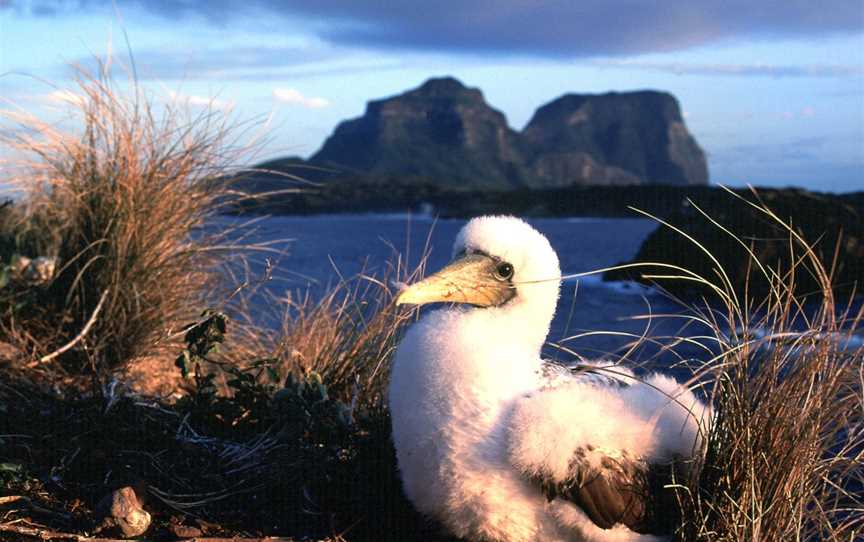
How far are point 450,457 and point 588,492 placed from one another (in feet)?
1.73

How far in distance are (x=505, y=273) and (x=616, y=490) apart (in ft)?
3.17

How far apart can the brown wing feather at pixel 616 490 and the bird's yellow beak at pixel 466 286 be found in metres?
0.74

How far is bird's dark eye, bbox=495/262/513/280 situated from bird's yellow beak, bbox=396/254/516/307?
13 millimetres

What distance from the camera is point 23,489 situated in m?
3.85

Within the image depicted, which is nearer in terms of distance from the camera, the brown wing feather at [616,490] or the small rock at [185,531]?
the brown wing feather at [616,490]

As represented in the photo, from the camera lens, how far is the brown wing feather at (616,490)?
3172 mm

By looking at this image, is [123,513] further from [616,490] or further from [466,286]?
[616,490]

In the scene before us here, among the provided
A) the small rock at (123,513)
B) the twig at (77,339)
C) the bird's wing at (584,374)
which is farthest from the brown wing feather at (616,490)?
the twig at (77,339)

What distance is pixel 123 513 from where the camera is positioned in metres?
3.58

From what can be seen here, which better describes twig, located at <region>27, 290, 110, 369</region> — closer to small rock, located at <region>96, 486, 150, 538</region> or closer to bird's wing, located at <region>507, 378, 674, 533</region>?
small rock, located at <region>96, 486, 150, 538</region>

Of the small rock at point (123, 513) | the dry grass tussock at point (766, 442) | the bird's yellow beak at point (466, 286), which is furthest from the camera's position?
the small rock at point (123, 513)

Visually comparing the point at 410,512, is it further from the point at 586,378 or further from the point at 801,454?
the point at 801,454

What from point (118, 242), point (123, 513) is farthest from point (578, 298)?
point (123, 513)

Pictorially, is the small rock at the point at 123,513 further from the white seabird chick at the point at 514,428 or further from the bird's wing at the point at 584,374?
the bird's wing at the point at 584,374
